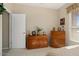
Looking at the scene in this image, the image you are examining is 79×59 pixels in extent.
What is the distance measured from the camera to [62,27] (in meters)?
2.47

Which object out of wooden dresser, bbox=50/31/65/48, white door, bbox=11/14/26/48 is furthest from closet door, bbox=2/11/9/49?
wooden dresser, bbox=50/31/65/48

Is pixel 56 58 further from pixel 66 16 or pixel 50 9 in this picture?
pixel 66 16

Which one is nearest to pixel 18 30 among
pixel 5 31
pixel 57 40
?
pixel 5 31

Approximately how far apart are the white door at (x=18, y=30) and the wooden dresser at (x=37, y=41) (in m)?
0.12

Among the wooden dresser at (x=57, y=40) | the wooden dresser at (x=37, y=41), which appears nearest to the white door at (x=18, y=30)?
the wooden dresser at (x=37, y=41)

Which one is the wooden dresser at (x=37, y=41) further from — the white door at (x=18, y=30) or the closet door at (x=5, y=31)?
the closet door at (x=5, y=31)

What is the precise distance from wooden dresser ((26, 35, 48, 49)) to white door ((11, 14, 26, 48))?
0.12m

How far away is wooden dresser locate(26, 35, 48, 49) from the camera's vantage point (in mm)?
2468

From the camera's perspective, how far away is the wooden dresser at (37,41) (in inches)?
97.1

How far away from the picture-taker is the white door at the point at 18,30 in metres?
2.43

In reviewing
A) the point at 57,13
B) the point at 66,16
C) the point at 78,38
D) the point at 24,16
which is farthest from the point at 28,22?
the point at 78,38

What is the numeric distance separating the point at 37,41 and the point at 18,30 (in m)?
0.48

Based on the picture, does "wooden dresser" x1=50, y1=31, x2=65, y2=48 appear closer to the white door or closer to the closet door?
the white door

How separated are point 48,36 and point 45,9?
0.55 metres
